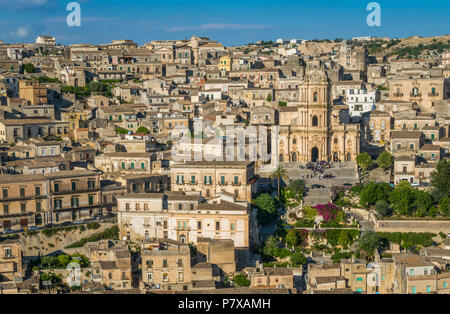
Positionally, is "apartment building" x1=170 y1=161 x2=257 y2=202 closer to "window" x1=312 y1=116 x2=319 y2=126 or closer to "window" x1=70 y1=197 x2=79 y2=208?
"window" x1=70 y1=197 x2=79 y2=208

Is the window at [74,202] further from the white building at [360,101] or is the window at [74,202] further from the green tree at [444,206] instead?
the white building at [360,101]

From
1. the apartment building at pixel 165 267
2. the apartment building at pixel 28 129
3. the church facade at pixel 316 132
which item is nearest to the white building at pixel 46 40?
the apartment building at pixel 28 129

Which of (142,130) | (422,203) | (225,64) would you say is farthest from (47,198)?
(225,64)

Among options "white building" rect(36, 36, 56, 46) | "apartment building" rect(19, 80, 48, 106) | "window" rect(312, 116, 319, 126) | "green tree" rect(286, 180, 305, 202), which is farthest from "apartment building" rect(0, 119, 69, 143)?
"white building" rect(36, 36, 56, 46)

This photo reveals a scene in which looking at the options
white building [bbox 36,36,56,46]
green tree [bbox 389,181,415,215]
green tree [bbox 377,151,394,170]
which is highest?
white building [bbox 36,36,56,46]

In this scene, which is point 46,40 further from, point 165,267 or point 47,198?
point 165,267

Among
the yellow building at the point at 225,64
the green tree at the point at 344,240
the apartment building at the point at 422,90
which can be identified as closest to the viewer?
the green tree at the point at 344,240
